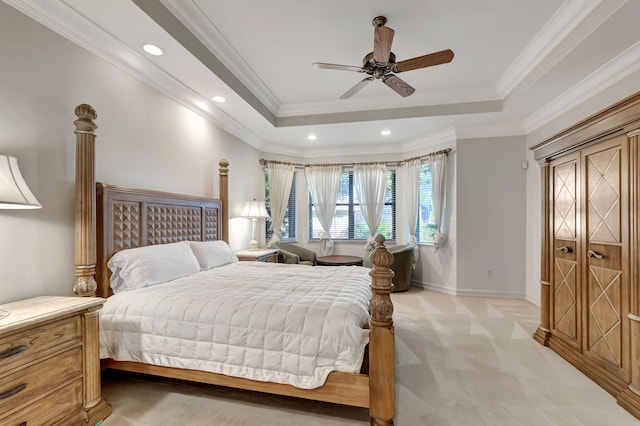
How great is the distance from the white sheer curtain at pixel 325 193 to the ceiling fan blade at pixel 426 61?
339 centimetres

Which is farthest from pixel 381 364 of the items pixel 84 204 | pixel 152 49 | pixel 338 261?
pixel 338 261

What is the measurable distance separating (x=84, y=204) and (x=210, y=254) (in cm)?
142

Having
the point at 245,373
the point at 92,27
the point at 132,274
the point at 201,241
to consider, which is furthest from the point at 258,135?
the point at 245,373

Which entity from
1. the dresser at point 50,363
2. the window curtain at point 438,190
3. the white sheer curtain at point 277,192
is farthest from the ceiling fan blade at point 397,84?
the white sheer curtain at point 277,192

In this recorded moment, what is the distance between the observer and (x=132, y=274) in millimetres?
2365

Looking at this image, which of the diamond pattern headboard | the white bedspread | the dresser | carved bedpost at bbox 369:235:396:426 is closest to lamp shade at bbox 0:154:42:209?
the dresser

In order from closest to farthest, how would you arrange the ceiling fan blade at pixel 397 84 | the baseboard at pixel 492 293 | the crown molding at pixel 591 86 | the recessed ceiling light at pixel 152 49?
the recessed ceiling light at pixel 152 49
the crown molding at pixel 591 86
the ceiling fan blade at pixel 397 84
the baseboard at pixel 492 293

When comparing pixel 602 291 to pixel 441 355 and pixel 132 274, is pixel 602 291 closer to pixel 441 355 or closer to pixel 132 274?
pixel 441 355

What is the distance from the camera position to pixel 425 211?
5.46 m

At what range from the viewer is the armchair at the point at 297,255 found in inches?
198

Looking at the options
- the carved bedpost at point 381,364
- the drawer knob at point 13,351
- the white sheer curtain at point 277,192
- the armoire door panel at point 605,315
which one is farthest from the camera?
the white sheer curtain at point 277,192

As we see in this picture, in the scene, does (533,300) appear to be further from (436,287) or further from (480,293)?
(436,287)

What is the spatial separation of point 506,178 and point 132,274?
5.12 m

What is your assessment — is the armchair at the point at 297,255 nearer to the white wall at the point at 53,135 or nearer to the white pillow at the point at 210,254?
the white pillow at the point at 210,254
